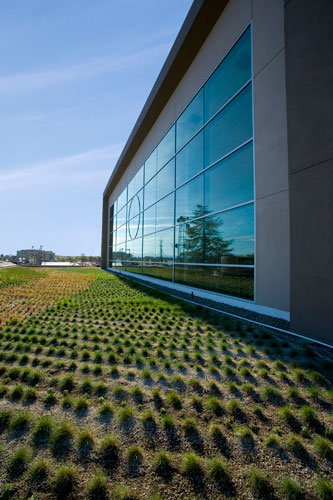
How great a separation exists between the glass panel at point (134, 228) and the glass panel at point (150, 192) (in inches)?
77.7

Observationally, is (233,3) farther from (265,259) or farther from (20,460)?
(20,460)

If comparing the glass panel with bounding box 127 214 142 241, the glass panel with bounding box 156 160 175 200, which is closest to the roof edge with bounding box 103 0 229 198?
the glass panel with bounding box 156 160 175 200

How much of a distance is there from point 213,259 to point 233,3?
8634 millimetres

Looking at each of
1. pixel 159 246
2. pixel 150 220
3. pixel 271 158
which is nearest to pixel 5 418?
pixel 271 158

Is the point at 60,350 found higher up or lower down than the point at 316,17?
lower down

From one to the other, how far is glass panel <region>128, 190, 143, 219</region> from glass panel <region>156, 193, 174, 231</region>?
4627mm

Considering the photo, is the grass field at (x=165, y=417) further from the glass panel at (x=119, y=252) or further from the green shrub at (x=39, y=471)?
the glass panel at (x=119, y=252)

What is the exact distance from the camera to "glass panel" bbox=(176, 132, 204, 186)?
10.8 metres

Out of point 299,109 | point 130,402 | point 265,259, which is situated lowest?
point 130,402

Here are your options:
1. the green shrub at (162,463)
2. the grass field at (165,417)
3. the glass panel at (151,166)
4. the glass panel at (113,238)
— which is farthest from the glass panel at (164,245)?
the glass panel at (113,238)

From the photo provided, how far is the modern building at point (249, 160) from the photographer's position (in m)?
4.59

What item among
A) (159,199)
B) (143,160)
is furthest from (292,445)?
(143,160)

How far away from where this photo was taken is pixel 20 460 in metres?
2.02

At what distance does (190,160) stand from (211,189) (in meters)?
2.60
